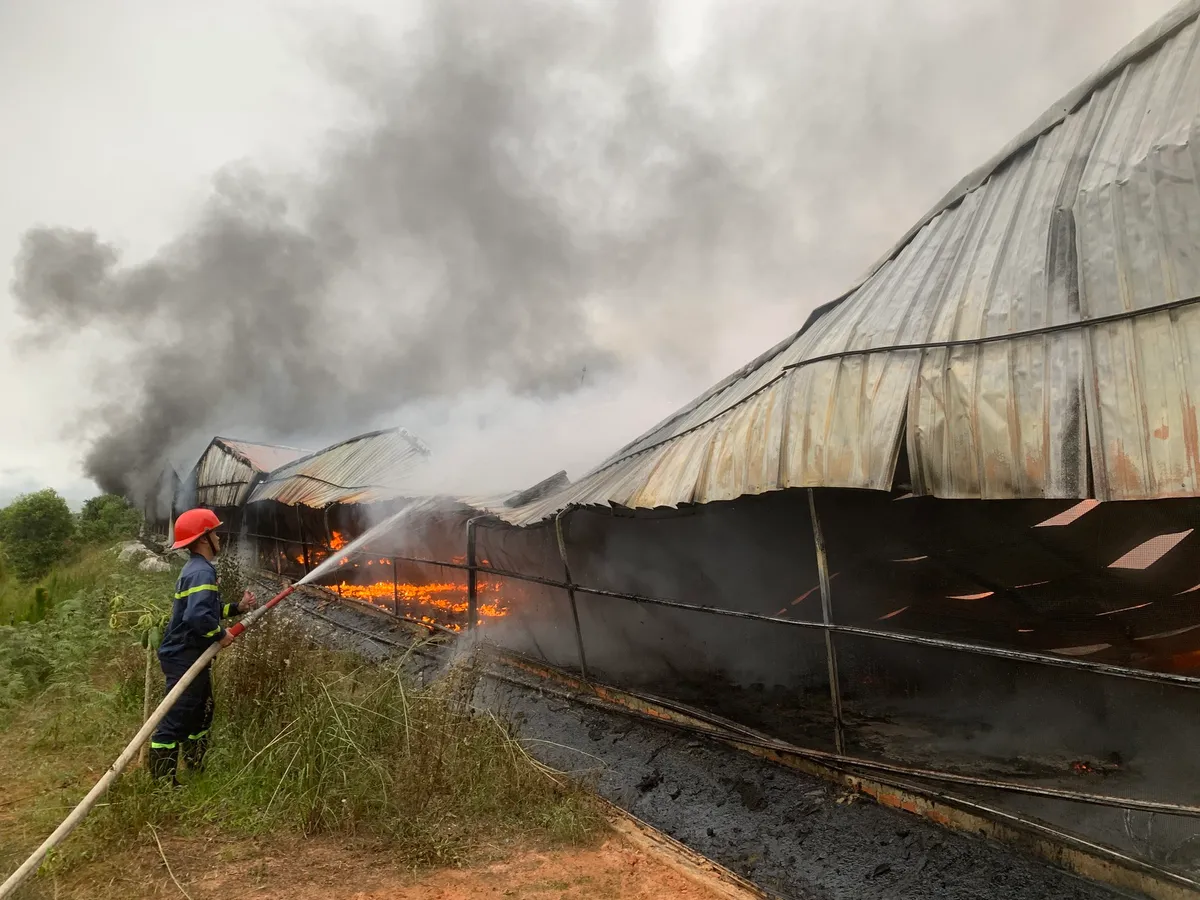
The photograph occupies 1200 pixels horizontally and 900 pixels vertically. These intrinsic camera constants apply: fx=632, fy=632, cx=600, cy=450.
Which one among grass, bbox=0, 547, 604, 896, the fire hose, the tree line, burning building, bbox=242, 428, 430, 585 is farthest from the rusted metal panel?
the tree line

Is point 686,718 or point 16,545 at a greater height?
point 16,545

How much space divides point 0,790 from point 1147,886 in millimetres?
7992

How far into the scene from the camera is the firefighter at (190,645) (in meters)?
4.64

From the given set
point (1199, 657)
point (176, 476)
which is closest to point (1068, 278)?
point (1199, 657)

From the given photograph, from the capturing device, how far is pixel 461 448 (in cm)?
1731

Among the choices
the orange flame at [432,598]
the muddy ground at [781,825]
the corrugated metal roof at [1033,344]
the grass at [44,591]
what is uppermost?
the corrugated metal roof at [1033,344]

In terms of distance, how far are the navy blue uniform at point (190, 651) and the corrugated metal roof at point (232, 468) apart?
18791 mm

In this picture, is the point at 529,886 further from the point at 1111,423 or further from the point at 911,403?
the point at 1111,423

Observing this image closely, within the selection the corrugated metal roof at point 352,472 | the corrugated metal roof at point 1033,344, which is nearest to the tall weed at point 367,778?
the corrugated metal roof at point 1033,344

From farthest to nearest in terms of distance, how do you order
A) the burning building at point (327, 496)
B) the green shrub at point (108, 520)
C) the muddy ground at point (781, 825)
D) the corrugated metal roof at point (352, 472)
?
the green shrub at point (108, 520), the corrugated metal roof at point (352, 472), the burning building at point (327, 496), the muddy ground at point (781, 825)

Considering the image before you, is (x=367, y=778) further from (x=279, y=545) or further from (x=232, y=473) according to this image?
(x=232, y=473)

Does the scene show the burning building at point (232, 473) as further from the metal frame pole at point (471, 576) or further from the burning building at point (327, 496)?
the metal frame pole at point (471, 576)

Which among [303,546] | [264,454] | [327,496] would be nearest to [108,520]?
[264,454]

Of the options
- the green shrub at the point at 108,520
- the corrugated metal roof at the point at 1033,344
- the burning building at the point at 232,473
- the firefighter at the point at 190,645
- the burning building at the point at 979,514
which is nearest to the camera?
the corrugated metal roof at the point at 1033,344
